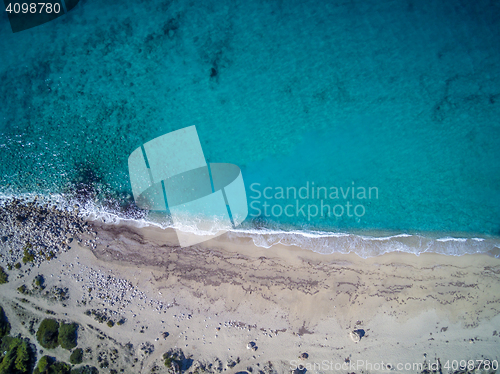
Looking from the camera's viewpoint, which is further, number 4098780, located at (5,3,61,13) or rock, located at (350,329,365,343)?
number 4098780, located at (5,3,61,13)

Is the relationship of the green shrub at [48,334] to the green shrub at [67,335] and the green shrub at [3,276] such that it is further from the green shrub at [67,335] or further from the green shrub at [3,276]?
the green shrub at [3,276]

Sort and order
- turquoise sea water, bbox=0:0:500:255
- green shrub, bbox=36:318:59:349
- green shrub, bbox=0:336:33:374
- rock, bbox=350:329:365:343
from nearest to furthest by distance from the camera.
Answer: green shrub, bbox=0:336:33:374 → green shrub, bbox=36:318:59:349 → rock, bbox=350:329:365:343 → turquoise sea water, bbox=0:0:500:255

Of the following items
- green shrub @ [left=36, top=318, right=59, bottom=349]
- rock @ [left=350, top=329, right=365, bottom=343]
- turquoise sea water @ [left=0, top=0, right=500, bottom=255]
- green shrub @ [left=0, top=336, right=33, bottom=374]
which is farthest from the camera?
turquoise sea water @ [left=0, top=0, right=500, bottom=255]

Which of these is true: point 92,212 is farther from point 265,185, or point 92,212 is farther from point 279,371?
point 279,371

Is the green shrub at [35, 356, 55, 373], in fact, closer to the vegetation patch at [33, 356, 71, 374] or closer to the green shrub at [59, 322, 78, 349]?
the vegetation patch at [33, 356, 71, 374]

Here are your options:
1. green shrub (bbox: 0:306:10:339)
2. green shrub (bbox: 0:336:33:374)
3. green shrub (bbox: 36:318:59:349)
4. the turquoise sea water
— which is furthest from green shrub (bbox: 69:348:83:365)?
the turquoise sea water

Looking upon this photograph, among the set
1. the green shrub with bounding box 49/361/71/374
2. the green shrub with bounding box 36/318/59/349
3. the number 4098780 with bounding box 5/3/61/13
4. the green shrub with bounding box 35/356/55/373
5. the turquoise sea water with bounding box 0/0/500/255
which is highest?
the number 4098780 with bounding box 5/3/61/13

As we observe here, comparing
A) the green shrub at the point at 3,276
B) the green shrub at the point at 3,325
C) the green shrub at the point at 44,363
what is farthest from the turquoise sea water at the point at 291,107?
the green shrub at the point at 44,363

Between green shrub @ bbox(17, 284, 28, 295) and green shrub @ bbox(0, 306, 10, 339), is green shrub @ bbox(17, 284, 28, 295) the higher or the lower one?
the higher one
